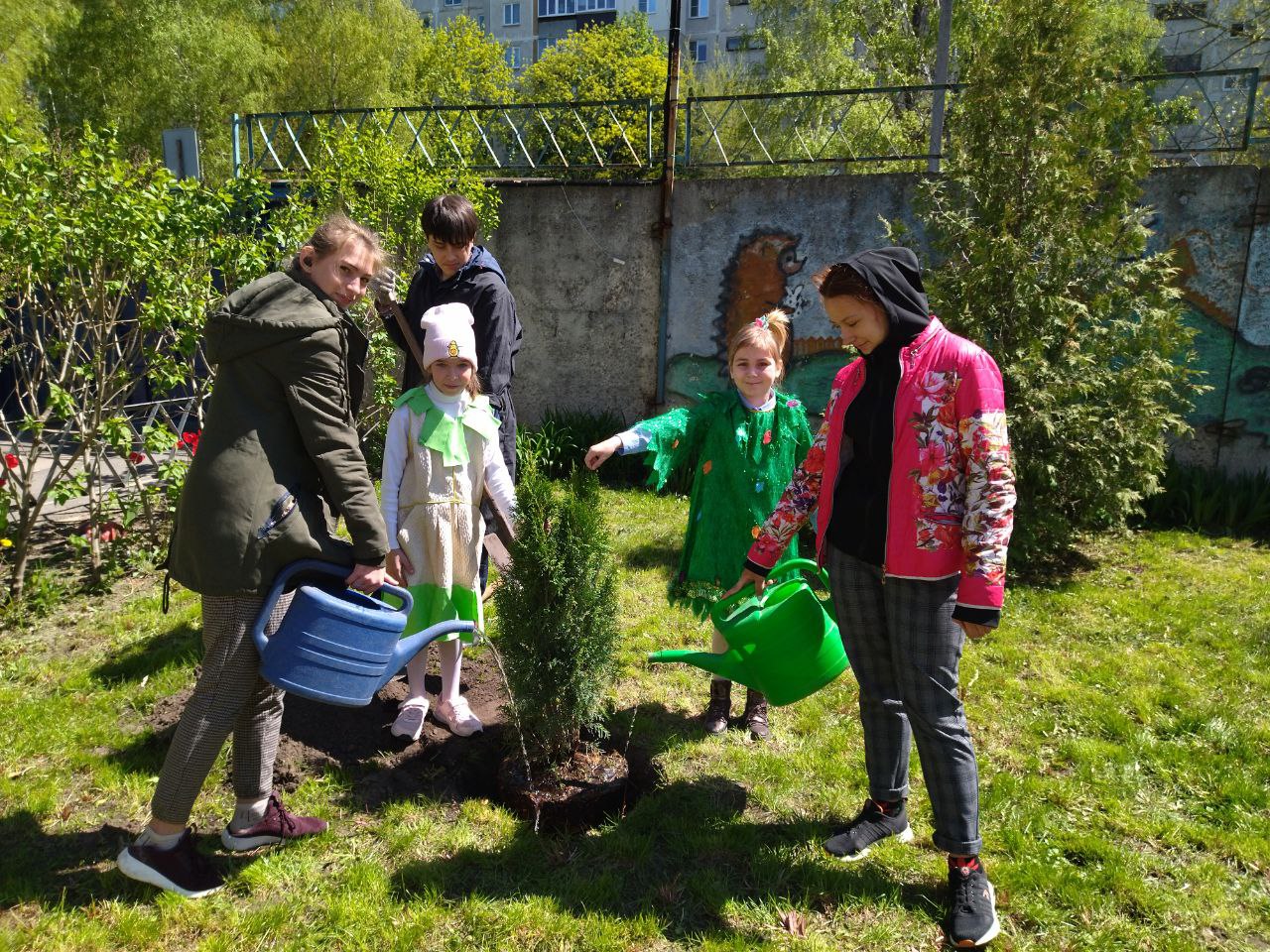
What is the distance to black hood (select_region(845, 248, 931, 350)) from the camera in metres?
2.35

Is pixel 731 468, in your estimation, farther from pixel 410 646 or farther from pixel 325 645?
pixel 325 645

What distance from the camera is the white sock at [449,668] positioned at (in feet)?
11.1

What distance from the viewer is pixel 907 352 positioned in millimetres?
2387

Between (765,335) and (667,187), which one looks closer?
(765,335)

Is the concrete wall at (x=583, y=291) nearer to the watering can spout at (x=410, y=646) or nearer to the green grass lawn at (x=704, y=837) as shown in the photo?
the green grass lawn at (x=704, y=837)

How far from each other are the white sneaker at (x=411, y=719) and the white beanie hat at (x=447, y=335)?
1.32 metres

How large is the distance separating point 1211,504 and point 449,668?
6106 mm

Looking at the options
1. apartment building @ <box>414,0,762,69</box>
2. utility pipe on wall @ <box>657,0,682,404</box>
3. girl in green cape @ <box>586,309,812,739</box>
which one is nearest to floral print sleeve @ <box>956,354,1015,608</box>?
girl in green cape @ <box>586,309,812,739</box>

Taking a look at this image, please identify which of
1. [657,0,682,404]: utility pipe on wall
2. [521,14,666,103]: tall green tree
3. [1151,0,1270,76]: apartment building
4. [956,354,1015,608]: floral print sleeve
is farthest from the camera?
[521,14,666,103]: tall green tree

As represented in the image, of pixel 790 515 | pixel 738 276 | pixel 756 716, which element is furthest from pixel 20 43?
pixel 790 515

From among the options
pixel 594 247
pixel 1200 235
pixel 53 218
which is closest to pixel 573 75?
pixel 594 247

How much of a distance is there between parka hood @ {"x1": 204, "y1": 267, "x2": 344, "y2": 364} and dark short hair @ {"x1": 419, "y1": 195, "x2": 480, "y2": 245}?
0.96m

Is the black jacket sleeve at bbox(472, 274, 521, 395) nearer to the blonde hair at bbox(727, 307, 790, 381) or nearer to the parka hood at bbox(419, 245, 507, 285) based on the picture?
the parka hood at bbox(419, 245, 507, 285)

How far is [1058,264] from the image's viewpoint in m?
5.45
